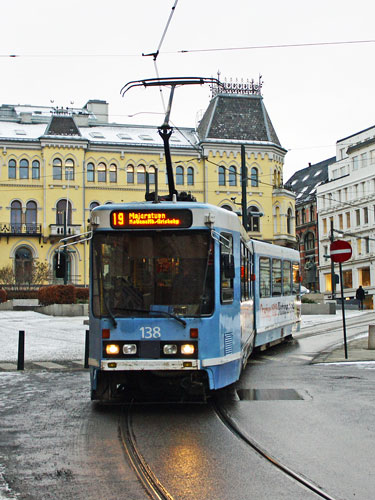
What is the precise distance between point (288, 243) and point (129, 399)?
6191 centimetres

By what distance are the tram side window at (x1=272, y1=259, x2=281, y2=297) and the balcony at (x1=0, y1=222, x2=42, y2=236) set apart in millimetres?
47983

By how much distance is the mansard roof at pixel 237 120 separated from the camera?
229ft

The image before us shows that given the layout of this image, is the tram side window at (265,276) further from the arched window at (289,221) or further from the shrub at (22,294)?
the arched window at (289,221)

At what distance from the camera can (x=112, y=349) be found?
959cm

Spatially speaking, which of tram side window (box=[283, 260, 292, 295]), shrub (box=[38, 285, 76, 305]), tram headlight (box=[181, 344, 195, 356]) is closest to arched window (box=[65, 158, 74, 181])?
shrub (box=[38, 285, 76, 305])

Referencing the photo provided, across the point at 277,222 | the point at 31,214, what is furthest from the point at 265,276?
the point at 277,222

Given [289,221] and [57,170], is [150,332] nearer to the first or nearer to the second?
[57,170]

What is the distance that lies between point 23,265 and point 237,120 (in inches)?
953

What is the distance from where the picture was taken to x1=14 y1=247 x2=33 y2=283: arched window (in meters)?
57.0

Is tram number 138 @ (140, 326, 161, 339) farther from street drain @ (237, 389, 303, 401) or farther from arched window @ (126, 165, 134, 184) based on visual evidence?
arched window @ (126, 165, 134, 184)

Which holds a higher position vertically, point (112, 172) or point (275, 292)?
point (112, 172)

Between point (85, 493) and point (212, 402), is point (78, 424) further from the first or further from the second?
point (85, 493)

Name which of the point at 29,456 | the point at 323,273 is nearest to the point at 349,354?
the point at 29,456

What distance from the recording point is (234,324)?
1075cm
